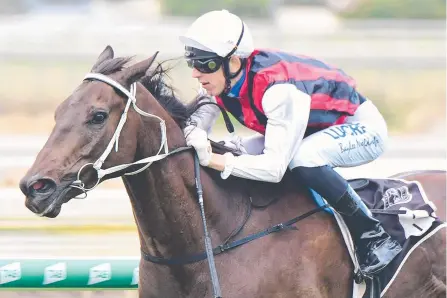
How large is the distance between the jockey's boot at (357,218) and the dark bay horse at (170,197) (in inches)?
3.4

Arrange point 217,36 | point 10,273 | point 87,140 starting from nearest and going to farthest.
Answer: point 87,140, point 217,36, point 10,273

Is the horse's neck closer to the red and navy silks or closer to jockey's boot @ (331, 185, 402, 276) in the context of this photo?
the red and navy silks

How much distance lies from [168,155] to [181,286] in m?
0.50

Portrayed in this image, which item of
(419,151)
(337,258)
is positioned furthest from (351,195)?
(419,151)

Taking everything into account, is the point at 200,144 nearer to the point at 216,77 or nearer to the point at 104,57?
the point at 216,77

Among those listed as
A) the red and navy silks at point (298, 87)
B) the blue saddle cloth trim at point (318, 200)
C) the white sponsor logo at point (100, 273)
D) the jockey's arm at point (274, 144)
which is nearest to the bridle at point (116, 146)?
the jockey's arm at point (274, 144)

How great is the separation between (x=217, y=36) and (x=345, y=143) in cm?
71

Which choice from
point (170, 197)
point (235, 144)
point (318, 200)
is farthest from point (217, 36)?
point (318, 200)

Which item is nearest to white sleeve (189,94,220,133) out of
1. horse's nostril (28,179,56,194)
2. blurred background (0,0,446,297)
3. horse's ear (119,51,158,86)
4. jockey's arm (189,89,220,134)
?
jockey's arm (189,89,220,134)

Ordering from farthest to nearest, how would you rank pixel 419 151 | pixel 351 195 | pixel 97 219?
pixel 419 151 → pixel 97 219 → pixel 351 195

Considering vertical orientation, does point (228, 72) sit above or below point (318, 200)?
above

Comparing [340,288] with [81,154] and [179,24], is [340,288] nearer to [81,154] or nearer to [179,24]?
[81,154]

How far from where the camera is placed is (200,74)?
3.64 metres

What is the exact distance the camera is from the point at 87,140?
318 centimetres
